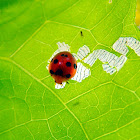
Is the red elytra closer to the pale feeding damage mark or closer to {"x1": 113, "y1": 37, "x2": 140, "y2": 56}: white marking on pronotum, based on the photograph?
the pale feeding damage mark

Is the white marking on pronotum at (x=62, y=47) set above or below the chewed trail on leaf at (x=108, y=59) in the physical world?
above

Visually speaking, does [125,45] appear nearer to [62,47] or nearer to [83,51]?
[83,51]

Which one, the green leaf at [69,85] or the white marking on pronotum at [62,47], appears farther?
the white marking on pronotum at [62,47]

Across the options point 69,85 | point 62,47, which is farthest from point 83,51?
point 69,85

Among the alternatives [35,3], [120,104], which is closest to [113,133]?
[120,104]

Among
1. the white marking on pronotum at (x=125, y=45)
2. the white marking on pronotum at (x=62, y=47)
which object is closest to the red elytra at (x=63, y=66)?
the white marking on pronotum at (x=62, y=47)

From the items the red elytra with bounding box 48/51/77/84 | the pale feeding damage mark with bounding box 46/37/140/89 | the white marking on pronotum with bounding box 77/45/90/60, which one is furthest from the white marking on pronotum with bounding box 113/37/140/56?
the red elytra with bounding box 48/51/77/84

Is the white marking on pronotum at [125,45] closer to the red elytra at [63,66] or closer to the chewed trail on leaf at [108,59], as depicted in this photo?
the chewed trail on leaf at [108,59]
